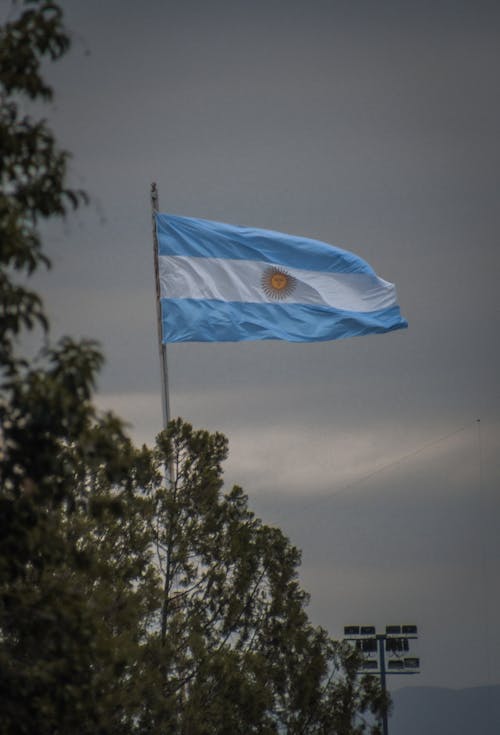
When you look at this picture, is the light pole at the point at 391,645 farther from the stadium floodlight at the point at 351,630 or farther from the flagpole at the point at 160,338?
the flagpole at the point at 160,338

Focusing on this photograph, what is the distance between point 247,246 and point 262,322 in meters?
1.83

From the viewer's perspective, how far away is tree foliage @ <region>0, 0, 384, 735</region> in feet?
48.4

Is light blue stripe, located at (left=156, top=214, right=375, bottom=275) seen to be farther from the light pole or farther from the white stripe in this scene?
the light pole

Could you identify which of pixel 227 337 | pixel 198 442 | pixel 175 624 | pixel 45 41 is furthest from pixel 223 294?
pixel 45 41

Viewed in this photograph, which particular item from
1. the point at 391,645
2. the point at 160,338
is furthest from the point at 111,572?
the point at 391,645

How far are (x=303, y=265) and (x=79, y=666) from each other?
19.6 meters

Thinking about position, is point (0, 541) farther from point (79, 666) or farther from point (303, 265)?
point (303, 265)

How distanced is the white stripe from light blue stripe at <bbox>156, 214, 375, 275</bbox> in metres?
0.15

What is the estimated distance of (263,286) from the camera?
33625 mm

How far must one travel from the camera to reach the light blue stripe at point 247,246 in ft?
109

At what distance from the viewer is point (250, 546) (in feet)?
93.5

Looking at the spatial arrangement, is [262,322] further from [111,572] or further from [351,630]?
[351,630]

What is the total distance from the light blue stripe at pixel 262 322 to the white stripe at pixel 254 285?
16 cm

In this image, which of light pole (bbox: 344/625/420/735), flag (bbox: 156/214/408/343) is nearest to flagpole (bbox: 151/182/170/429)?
flag (bbox: 156/214/408/343)
